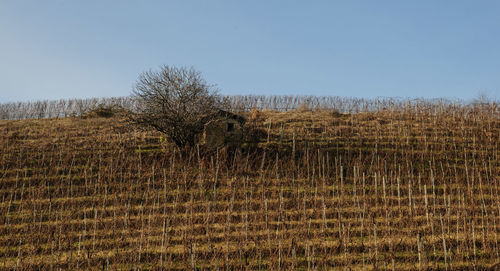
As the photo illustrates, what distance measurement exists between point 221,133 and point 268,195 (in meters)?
3.27

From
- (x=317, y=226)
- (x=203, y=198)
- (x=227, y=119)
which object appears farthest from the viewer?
(x=227, y=119)

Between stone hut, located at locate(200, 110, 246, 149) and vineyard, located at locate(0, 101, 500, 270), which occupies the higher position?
stone hut, located at locate(200, 110, 246, 149)

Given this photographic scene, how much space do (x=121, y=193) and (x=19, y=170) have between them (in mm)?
4098

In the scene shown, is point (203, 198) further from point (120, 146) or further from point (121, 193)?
point (120, 146)

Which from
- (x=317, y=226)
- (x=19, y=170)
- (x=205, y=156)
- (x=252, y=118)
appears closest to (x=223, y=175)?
(x=205, y=156)

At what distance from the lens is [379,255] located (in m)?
6.39

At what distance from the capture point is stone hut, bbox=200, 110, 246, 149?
11.9 meters

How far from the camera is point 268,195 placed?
9516 millimetres

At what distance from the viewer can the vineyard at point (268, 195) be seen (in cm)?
637

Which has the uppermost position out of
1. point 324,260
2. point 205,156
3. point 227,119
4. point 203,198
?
point 227,119

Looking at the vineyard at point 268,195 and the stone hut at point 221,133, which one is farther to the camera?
the stone hut at point 221,133

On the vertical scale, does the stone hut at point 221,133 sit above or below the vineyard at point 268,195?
above

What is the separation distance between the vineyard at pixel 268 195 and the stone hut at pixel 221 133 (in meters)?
0.29

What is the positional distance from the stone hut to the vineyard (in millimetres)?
290
